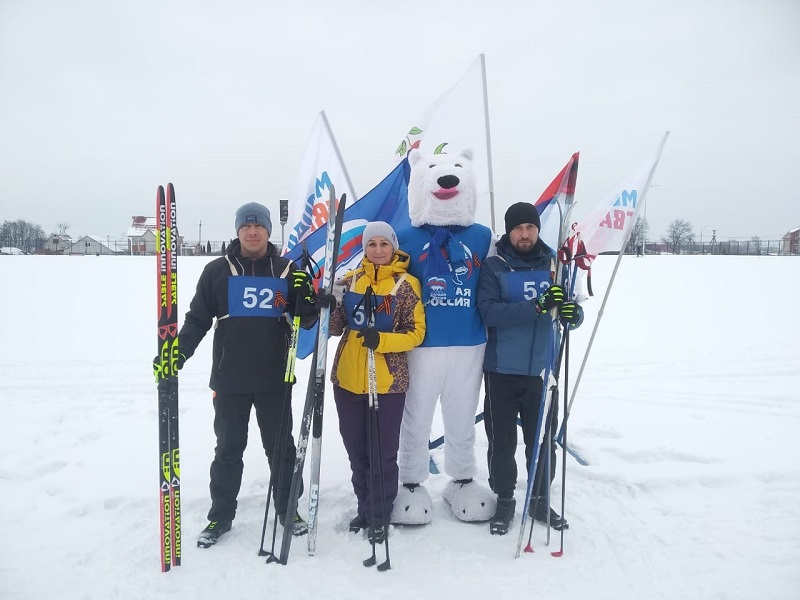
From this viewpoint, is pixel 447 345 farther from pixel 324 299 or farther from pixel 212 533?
pixel 212 533

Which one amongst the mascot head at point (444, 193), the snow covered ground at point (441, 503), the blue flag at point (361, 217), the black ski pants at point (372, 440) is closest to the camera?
the snow covered ground at point (441, 503)

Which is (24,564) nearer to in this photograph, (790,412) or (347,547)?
(347,547)

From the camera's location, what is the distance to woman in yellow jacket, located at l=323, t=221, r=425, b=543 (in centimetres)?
290

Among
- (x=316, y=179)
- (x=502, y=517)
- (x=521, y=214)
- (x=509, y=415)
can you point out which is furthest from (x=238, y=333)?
(x=316, y=179)

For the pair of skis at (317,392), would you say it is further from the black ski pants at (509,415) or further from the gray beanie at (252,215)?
the black ski pants at (509,415)

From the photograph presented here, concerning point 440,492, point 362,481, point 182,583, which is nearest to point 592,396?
point 440,492

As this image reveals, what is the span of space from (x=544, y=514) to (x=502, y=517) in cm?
28

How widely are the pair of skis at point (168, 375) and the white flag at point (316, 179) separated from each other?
2.25m

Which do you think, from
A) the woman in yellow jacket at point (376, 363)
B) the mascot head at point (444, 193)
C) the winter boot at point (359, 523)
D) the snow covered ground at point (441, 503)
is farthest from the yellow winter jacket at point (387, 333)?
the snow covered ground at point (441, 503)

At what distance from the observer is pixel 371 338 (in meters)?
2.68

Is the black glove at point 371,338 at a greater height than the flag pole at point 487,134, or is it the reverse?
the flag pole at point 487,134

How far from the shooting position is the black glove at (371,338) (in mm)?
2685

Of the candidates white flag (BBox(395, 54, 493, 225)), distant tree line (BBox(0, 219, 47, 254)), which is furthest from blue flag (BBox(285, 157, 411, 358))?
distant tree line (BBox(0, 219, 47, 254))

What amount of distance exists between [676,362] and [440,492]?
17.6ft
